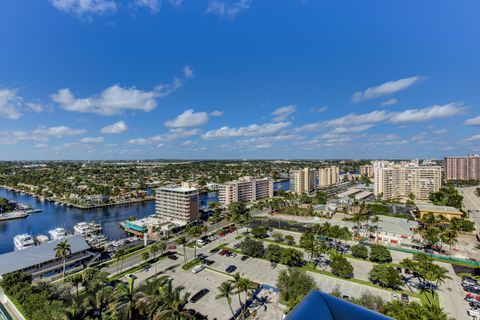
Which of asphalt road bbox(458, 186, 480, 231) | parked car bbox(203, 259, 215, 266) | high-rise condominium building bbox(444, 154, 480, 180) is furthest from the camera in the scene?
high-rise condominium building bbox(444, 154, 480, 180)

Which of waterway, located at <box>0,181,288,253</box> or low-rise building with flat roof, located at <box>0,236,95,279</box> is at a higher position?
low-rise building with flat roof, located at <box>0,236,95,279</box>

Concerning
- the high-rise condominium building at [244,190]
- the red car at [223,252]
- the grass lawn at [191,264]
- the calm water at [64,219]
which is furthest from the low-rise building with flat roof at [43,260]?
the high-rise condominium building at [244,190]

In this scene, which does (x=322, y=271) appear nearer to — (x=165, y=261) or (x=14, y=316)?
(x=165, y=261)

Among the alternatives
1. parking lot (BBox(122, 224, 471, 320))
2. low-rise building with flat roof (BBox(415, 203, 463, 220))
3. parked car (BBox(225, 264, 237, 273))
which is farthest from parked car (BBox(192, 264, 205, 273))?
low-rise building with flat roof (BBox(415, 203, 463, 220))

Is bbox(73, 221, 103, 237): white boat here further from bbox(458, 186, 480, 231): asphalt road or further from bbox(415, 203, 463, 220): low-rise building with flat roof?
bbox(458, 186, 480, 231): asphalt road

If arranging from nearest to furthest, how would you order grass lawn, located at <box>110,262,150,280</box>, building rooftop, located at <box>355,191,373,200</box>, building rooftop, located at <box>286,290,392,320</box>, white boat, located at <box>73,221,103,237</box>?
building rooftop, located at <box>286,290,392,320</box>, grass lawn, located at <box>110,262,150,280</box>, white boat, located at <box>73,221,103,237</box>, building rooftop, located at <box>355,191,373,200</box>

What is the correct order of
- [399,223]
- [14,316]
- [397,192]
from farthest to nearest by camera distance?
[397,192] → [399,223] → [14,316]

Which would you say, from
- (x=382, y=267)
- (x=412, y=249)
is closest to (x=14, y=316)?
(x=382, y=267)
